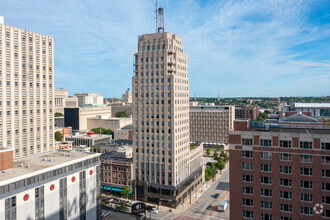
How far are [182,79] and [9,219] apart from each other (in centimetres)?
8002

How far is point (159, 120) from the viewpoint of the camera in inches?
4176

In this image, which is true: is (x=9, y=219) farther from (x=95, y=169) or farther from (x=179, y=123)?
(x=179, y=123)

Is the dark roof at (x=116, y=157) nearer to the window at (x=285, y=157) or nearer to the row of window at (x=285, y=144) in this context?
the row of window at (x=285, y=144)

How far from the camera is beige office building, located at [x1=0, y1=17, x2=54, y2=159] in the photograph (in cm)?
7875

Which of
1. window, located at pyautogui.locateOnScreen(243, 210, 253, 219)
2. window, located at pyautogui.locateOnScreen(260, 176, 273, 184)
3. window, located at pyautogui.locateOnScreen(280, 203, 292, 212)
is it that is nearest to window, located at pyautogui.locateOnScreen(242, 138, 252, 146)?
window, located at pyautogui.locateOnScreen(260, 176, 273, 184)

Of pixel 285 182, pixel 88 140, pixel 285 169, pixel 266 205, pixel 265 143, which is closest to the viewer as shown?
pixel 285 182

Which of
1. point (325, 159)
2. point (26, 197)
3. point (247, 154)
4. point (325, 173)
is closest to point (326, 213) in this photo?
point (325, 173)

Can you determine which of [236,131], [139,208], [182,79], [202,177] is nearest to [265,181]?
[236,131]

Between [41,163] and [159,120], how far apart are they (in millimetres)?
50250

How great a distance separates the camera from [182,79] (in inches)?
4464

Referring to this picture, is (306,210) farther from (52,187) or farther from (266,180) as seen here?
(52,187)

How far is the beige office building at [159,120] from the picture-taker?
104188mm

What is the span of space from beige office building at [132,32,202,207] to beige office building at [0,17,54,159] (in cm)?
3404

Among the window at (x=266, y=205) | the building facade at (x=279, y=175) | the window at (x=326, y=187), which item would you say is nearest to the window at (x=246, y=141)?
the building facade at (x=279, y=175)
